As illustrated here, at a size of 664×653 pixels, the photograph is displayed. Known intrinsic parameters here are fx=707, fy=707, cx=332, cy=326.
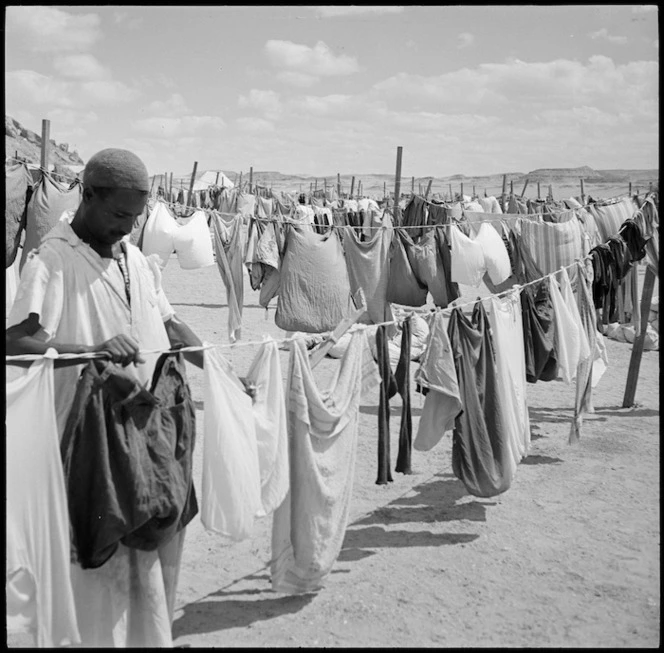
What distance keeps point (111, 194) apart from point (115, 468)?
0.98 m

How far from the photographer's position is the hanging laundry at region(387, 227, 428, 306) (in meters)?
7.10

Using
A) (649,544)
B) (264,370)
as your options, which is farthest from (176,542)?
(649,544)

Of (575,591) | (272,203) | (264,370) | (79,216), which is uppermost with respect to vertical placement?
(272,203)

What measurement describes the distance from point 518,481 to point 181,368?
12.3ft

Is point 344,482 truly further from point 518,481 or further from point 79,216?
point 518,481

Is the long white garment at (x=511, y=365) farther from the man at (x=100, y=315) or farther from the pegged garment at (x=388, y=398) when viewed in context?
the man at (x=100, y=315)

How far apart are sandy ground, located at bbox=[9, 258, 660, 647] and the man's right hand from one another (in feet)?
5.66

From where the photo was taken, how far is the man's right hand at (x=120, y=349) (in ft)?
7.81

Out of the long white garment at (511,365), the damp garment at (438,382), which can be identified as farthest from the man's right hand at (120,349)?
the long white garment at (511,365)

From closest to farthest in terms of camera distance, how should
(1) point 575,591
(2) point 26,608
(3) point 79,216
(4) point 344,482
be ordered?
(2) point 26,608
(3) point 79,216
(4) point 344,482
(1) point 575,591

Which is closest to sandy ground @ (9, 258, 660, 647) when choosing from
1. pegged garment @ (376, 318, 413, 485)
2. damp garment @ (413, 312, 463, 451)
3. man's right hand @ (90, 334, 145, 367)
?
pegged garment @ (376, 318, 413, 485)

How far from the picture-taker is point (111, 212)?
2586mm

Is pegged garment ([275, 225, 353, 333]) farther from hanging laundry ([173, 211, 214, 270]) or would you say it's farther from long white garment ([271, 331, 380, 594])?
long white garment ([271, 331, 380, 594])

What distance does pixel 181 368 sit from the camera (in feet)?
8.87
